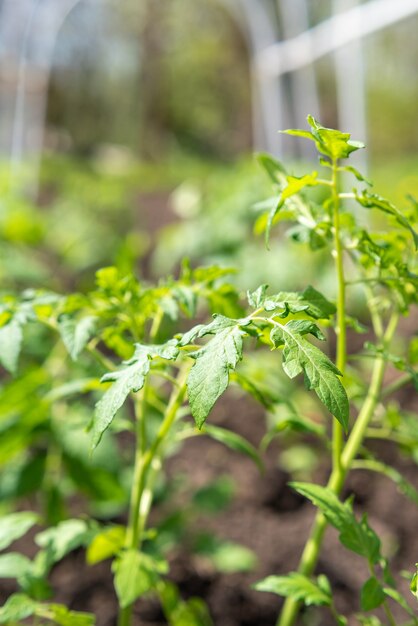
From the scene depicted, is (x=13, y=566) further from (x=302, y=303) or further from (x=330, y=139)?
(x=330, y=139)

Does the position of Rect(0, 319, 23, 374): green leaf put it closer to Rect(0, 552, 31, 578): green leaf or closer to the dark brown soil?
Rect(0, 552, 31, 578): green leaf

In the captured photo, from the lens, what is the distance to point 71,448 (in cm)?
179

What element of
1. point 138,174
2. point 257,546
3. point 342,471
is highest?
point 342,471

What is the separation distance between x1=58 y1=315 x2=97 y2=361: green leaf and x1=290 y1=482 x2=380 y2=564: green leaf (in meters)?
0.39

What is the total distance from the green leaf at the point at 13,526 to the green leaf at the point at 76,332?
14.7 inches

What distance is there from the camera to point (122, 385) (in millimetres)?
822

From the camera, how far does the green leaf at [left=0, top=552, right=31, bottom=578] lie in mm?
1217

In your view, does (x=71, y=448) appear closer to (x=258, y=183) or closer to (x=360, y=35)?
(x=258, y=183)

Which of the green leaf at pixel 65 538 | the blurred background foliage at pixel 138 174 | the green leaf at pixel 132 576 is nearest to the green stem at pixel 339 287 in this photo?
the blurred background foliage at pixel 138 174

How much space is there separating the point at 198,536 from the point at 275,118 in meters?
5.64

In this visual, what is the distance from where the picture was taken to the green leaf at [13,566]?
1.22 metres

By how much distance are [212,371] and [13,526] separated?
0.67 metres

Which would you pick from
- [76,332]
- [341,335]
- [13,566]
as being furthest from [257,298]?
[13,566]

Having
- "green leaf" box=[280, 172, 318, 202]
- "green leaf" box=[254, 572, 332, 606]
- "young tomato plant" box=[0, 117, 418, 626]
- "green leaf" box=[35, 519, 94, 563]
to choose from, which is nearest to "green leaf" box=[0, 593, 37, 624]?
"young tomato plant" box=[0, 117, 418, 626]
